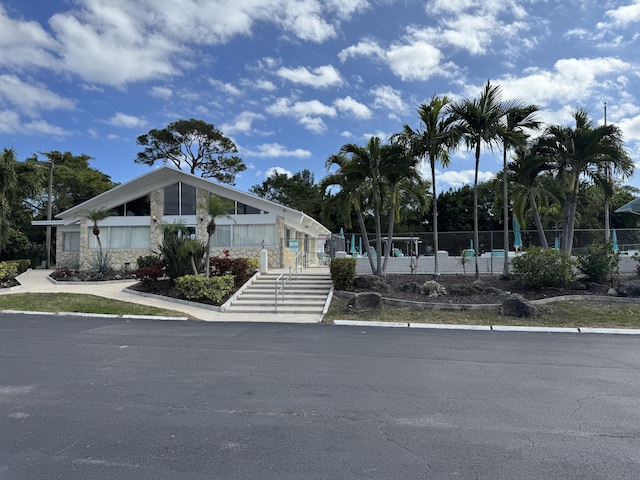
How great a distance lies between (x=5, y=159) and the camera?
19.0 metres

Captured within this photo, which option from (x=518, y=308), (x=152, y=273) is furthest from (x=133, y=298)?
(x=518, y=308)

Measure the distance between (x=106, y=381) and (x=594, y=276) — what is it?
47.3 ft

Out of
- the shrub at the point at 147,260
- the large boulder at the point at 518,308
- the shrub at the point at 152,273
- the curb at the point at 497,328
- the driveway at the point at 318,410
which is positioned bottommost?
the curb at the point at 497,328

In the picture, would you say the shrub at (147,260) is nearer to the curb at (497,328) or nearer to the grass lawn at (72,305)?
the grass lawn at (72,305)

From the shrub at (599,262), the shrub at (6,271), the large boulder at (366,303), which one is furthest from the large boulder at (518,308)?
the shrub at (6,271)

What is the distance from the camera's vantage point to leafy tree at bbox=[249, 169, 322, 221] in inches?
1759

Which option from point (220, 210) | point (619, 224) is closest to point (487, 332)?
point (220, 210)

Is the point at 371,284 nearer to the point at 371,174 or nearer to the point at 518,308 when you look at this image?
the point at 371,174

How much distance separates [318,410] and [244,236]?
19058 millimetres

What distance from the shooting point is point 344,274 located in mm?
14625

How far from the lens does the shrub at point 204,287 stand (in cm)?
1423

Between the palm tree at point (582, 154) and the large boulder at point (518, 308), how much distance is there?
4546 millimetres

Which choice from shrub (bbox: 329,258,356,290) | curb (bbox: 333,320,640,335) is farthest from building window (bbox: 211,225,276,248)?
curb (bbox: 333,320,640,335)

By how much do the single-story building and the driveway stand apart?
14.6 metres
